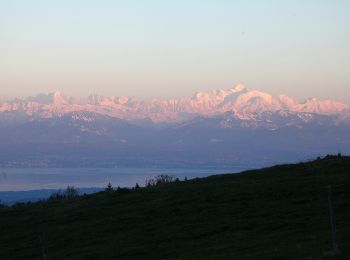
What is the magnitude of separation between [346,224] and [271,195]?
7.04 metres

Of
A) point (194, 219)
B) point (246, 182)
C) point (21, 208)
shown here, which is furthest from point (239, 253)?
point (21, 208)

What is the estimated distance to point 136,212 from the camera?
1300 inches

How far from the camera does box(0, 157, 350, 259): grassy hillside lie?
24.2 m

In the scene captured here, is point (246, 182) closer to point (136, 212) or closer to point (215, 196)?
point (215, 196)

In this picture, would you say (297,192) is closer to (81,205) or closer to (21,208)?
(81,205)

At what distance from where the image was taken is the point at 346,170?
35438 mm

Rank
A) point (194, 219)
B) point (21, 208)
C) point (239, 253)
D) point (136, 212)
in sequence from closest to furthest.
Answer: point (239, 253)
point (194, 219)
point (136, 212)
point (21, 208)

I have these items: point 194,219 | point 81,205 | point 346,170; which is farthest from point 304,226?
point 81,205

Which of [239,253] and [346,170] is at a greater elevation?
[346,170]

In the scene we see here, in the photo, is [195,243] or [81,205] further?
[81,205]

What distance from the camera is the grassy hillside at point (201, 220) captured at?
79.3ft

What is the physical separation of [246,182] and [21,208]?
10.7 m

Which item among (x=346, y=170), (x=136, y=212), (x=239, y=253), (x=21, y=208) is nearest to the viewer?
(x=239, y=253)

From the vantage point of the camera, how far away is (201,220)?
97.0 feet
